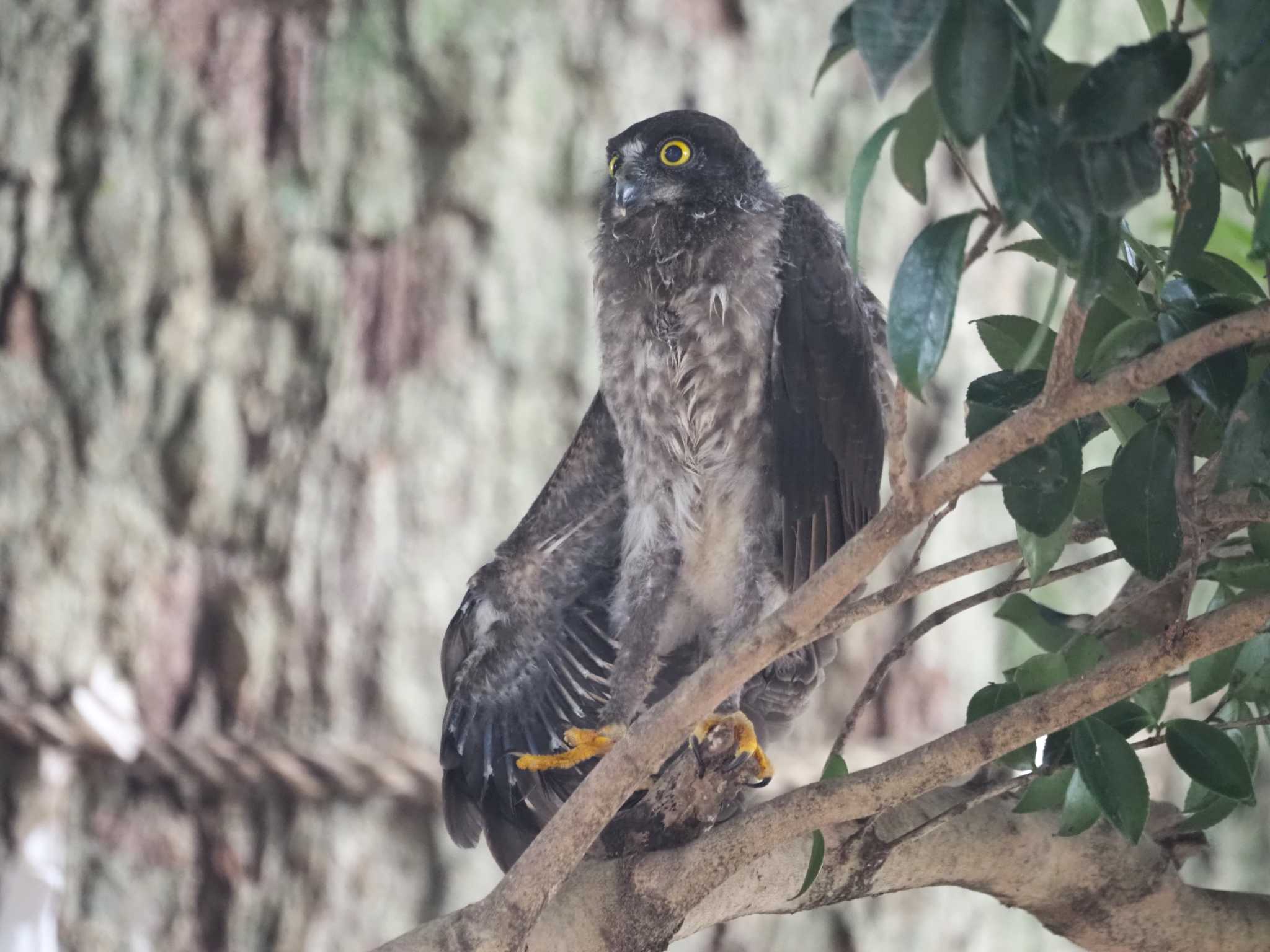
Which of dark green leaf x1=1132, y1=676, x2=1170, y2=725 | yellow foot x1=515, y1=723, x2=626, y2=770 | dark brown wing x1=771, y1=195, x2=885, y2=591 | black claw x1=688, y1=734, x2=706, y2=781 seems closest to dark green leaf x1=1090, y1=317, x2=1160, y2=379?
dark green leaf x1=1132, y1=676, x2=1170, y2=725

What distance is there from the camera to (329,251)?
129 inches

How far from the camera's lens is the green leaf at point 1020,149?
2.59 ft

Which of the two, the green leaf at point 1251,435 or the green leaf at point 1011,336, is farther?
the green leaf at point 1011,336

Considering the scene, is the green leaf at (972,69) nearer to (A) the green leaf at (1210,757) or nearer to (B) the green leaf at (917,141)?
(B) the green leaf at (917,141)

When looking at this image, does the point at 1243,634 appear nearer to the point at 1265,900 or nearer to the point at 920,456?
the point at 1265,900

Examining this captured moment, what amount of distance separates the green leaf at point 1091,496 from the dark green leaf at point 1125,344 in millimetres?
232

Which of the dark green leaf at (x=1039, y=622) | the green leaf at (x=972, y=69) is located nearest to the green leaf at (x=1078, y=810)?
the dark green leaf at (x=1039, y=622)

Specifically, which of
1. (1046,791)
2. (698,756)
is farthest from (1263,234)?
(698,756)

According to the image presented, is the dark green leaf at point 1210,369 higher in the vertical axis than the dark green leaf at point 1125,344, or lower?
lower

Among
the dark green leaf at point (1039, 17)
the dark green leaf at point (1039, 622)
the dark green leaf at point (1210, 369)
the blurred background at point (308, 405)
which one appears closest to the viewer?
the dark green leaf at point (1039, 17)

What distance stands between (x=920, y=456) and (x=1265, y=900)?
1919 mm

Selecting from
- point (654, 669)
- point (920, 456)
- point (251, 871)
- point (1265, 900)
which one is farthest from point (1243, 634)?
point (251, 871)

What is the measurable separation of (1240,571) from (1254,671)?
0.14 m

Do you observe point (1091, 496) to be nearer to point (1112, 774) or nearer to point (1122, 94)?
point (1112, 774)
